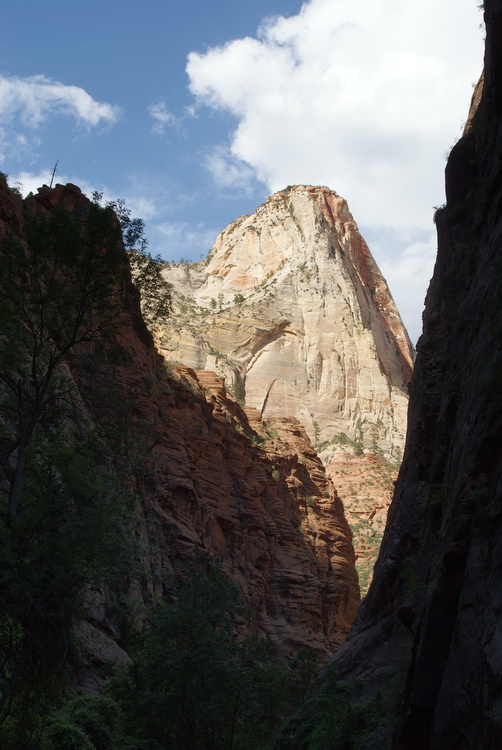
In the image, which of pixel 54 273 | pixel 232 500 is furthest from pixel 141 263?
pixel 232 500

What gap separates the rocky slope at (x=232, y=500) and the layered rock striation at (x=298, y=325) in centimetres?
2804

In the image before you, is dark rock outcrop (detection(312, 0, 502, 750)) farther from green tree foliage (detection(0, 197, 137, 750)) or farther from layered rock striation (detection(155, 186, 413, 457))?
layered rock striation (detection(155, 186, 413, 457))

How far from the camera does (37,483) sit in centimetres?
1463

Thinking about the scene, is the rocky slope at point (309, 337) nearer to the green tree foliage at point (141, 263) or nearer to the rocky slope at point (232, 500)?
the rocky slope at point (232, 500)

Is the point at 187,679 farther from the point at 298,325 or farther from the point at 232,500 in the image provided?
the point at 298,325

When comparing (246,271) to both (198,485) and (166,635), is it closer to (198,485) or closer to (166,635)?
(198,485)

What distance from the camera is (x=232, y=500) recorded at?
46.5m

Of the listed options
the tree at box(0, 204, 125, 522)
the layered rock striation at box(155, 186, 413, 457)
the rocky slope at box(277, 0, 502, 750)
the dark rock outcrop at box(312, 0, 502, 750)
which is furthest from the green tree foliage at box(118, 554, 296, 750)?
the layered rock striation at box(155, 186, 413, 457)

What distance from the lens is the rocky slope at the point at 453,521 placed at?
10.2m

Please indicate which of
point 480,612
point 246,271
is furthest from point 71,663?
point 246,271

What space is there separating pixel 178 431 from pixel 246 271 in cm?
7076

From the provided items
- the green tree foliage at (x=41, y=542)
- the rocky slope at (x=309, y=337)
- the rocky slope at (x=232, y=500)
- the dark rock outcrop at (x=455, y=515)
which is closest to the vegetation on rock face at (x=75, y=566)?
the green tree foliage at (x=41, y=542)

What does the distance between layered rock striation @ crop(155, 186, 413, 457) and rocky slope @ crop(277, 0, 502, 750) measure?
5767 centimetres

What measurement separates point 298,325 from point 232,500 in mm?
54075
